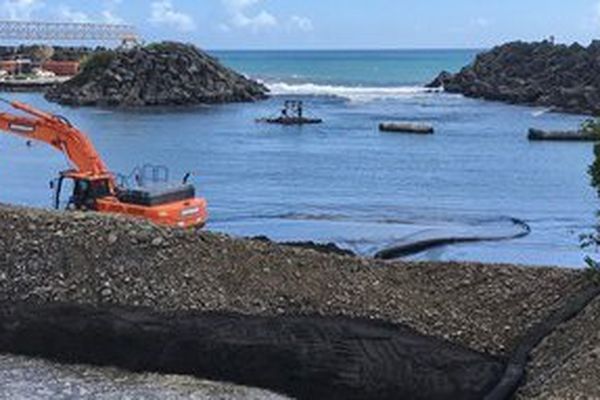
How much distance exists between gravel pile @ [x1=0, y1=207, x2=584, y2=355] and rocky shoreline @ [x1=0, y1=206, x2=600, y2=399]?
13 millimetres

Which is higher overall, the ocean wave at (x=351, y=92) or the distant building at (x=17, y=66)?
the distant building at (x=17, y=66)

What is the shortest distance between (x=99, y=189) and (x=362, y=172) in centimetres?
2240

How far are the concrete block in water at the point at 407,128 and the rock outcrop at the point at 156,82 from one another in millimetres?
28552

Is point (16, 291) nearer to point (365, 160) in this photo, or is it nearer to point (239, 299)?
point (239, 299)

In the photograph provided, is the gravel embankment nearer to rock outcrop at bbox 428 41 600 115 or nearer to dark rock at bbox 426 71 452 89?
rock outcrop at bbox 428 41 600 115

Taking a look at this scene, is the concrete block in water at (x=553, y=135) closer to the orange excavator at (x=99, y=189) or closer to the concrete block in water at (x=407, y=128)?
the concrete block in water at (x=407, y=128)

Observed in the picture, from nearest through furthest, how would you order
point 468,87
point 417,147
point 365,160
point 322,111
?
point 365,160
point 417,147
point 322,111
point 468,87

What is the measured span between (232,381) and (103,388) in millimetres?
1407

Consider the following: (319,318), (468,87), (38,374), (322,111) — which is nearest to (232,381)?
(319,318)

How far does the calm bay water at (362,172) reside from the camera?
2847cm

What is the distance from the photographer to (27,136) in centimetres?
2291

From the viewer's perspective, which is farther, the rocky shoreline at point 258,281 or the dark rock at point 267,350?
the rocky shoreline at point 258,281

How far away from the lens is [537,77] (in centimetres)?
10175

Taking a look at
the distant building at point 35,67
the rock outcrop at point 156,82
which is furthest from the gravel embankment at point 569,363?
the distant building at point 35,67
